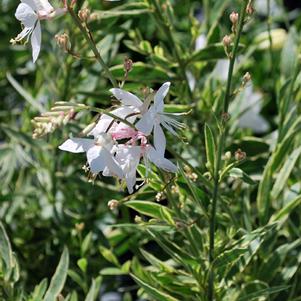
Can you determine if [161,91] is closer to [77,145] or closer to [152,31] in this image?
[77,145]

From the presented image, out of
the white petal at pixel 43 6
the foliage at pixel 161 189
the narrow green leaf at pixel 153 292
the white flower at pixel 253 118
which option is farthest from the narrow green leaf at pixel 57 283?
the white flower at pixel 253 118

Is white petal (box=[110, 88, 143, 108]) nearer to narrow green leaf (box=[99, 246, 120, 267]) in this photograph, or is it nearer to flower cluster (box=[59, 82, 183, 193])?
flower cluster (box=[59, 82, 183, 193])

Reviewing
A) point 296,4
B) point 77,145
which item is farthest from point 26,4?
point 296,4

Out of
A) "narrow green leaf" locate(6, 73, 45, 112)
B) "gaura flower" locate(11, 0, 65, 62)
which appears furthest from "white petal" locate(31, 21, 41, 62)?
"narrow green leaf" locate(6, 73, 45, 112)

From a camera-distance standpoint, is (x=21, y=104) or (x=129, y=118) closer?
(x=129, y=118)

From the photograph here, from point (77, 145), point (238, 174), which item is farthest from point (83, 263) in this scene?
point (77, 145)

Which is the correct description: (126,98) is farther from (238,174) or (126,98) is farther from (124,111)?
(238,174)

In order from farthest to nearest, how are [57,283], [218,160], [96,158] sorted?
[57,283], [218,160], [96,158]
